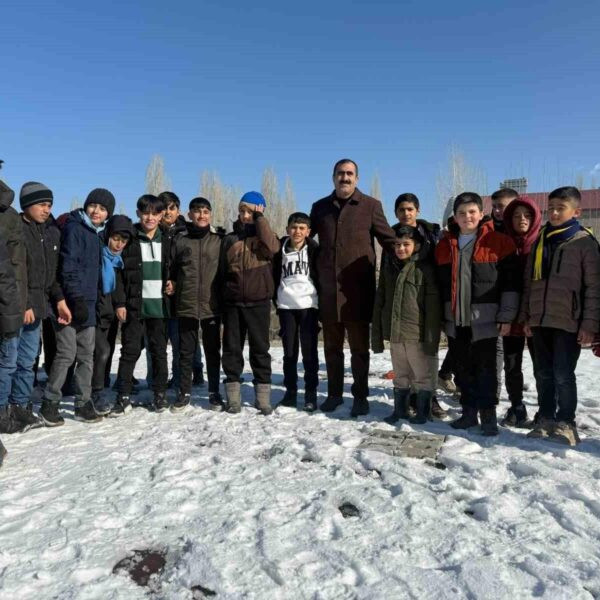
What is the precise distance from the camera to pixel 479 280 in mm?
4145

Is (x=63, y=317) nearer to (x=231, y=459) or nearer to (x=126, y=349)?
(x=126, y=349)

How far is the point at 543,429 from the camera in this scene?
396 centimetres

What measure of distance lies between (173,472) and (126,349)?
1.96 meters

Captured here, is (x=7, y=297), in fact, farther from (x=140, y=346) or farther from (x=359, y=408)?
(x=359, y=408)

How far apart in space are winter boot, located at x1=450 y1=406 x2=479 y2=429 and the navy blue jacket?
341 centimetres

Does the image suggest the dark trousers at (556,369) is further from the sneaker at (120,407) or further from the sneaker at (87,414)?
the sneaker at (87,414)

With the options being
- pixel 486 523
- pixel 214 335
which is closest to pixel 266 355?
pixel 214 335

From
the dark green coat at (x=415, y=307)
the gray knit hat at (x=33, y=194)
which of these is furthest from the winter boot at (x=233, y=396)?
the gray knit hat at (x=33, y=194)

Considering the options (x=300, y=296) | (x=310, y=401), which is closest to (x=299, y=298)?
(x=300, y=296)

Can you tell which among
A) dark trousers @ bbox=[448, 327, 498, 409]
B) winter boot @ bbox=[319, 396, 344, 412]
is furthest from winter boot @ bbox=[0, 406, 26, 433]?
dark trousers @ bbox=[448, 327, 498, 409]

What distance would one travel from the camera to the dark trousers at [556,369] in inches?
150

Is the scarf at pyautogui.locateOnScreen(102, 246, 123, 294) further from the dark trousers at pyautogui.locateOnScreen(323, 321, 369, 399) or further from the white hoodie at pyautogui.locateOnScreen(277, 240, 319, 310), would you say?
the dark trousers at pyautogui.locateOnScreen(323, 321, 369, 399)

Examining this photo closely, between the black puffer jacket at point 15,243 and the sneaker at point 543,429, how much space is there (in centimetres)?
401

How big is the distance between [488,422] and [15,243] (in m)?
4.06
